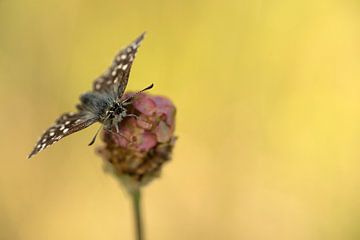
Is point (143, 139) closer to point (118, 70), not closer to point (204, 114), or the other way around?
point (118, 70)

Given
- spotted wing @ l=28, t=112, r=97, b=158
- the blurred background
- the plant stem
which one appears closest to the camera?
spotted wing @ l=28, t=112, r=97, b=158

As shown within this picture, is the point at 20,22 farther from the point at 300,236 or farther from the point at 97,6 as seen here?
the point at 300,236

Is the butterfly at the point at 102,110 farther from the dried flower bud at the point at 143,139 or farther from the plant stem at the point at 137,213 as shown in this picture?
the plant stem at the point at 137,213

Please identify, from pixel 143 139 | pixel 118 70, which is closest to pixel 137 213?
pixel 143 139

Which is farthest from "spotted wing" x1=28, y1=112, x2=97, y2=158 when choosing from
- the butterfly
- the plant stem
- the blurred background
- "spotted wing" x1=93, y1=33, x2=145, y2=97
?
the blurred background

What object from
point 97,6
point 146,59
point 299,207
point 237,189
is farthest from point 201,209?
point 97,6

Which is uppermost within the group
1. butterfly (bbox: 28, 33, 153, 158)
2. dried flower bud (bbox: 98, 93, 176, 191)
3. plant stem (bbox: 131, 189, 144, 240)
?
butterfly (bbox: 28, 33, 153, 158)

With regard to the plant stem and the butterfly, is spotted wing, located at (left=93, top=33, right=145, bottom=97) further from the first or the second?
the plant stem

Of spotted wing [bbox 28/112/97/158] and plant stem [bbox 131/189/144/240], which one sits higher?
spotted wing [bbox 28/112/97/158]
